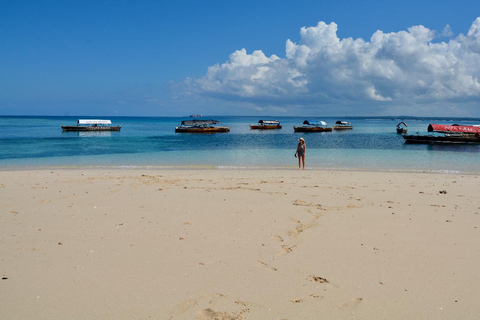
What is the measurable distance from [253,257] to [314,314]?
5.58 ft

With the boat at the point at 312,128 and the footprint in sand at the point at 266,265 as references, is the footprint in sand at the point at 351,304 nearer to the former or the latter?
the footprint in sand at the point at 266,265

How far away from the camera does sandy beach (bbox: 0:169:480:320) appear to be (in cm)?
427

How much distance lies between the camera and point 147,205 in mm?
9055

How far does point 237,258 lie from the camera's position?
564 cm

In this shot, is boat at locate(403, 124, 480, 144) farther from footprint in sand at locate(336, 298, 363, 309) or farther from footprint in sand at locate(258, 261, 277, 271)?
footprint in sand at locate(336, 298, 363, 309)

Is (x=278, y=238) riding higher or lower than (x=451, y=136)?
lower

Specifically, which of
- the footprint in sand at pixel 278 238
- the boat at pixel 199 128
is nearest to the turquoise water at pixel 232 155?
the footprint in sand at pixel 278 238

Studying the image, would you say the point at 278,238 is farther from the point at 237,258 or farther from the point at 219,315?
the point at 219,315

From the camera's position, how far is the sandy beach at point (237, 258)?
168 inches

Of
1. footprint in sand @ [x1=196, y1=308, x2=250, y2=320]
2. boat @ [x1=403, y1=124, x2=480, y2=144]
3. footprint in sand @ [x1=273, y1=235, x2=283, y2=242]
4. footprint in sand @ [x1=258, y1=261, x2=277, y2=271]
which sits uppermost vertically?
boat @ [x1=403, y1=124, x2=480, y2=144]

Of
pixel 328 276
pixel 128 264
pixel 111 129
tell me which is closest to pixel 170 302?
pixel 128 264

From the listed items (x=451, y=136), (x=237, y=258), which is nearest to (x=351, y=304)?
(x=237, y=258)

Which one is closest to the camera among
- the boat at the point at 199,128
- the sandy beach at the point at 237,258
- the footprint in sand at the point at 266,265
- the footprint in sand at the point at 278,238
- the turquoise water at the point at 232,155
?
the sandy beach at the point at 237,258

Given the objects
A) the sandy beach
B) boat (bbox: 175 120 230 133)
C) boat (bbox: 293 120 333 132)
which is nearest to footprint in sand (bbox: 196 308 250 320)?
the sandy beach
